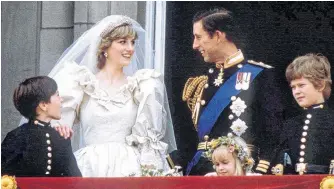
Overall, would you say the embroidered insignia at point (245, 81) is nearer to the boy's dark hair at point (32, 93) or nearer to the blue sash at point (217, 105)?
the blue sash at point (217, 105)

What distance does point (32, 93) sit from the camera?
34.1ft

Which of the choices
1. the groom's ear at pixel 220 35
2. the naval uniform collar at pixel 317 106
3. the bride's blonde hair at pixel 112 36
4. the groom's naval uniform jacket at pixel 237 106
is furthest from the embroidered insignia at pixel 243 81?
the bride's blonde hair at pixel 112 36

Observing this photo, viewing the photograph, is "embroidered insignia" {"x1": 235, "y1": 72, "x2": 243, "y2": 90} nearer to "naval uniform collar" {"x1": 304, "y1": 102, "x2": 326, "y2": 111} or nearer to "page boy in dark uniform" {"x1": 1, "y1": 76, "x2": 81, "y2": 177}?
"naval uniform collar" {"x1": 304, "y1": 102, "x2": 326, "y2": 111}

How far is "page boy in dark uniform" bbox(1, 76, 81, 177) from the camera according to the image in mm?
10250

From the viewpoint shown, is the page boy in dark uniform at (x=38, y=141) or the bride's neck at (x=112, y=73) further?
the bride's neck at (x=112, y=73)

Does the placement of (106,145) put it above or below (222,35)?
below

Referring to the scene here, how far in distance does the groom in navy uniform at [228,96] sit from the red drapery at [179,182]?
0.33m

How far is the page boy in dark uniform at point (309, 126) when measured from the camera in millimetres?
10078

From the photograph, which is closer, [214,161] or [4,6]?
[214,161]

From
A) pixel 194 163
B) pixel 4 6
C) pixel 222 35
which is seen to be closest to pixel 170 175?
pixel 194 163

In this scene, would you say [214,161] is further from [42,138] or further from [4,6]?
[4,6]

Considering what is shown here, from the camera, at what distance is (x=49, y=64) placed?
10.6 metres

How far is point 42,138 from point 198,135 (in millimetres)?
933

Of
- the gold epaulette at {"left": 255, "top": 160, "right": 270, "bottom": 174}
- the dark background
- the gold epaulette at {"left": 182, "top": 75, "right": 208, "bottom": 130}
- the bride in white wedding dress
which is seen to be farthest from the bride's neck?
the gold epaulette at {"left": 255, "top": 160, "right": 270, "bottom": 174}
